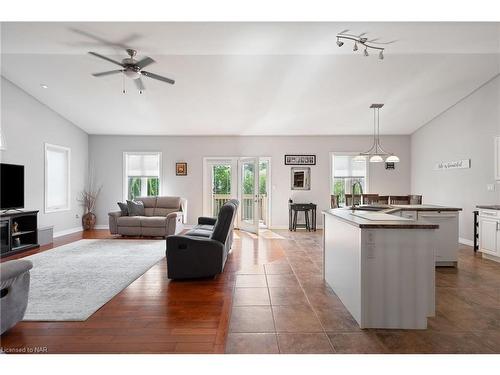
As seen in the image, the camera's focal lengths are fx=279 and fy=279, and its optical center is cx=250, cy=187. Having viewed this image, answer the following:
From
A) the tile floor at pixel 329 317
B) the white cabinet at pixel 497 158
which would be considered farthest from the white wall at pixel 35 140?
the white cabinet at pixel 497 158

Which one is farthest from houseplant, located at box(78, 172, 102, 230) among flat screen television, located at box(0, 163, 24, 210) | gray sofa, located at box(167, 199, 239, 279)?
gray sofa, located at box(167, 199, 239, 279)

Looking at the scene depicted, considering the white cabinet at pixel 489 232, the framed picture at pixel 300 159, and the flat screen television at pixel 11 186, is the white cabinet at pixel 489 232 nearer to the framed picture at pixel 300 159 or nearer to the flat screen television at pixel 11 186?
the framed picture at pixel 300 159

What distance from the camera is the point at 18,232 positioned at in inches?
200

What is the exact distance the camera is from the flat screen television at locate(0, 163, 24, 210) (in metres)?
4.81

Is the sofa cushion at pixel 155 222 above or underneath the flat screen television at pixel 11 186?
underneath

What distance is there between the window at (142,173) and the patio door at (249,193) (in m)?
2.46

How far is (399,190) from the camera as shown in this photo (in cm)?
806

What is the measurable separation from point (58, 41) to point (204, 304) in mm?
4133

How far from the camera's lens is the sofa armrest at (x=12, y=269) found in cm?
204

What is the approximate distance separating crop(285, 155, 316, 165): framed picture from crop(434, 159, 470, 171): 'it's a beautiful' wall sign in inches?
119

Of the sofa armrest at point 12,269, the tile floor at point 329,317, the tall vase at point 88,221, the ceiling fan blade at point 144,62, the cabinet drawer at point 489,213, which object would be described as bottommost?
the tile floor at point 329,317

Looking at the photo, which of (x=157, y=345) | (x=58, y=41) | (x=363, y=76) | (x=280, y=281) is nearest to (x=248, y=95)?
(x=363, y=76)

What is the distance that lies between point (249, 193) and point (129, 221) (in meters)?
3.13
